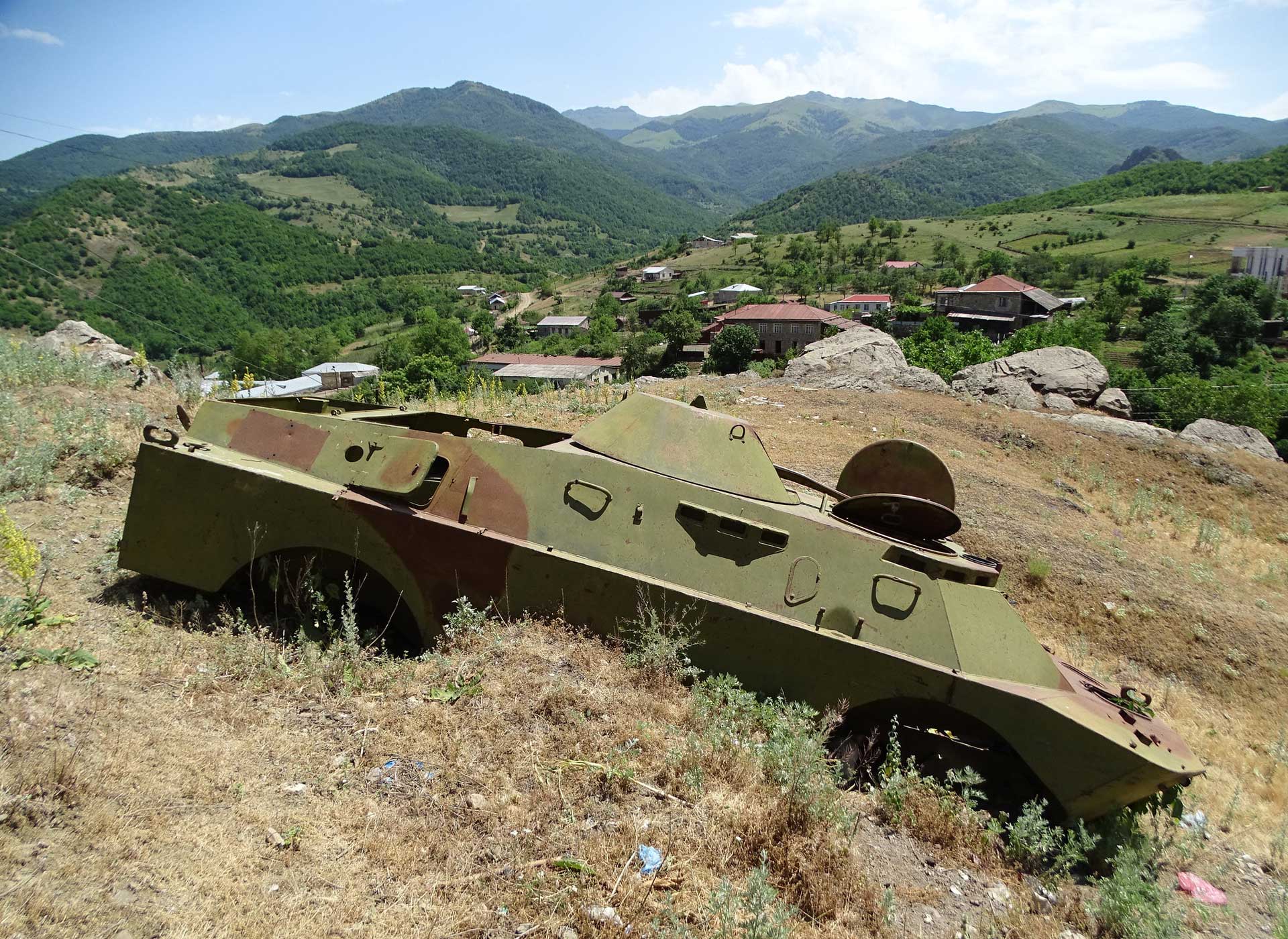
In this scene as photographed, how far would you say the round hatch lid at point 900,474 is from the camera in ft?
21.5

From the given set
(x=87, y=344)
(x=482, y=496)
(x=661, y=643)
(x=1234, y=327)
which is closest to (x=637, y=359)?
(x=87, y=344)

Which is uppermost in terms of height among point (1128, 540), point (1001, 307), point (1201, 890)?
point (1001, 307)

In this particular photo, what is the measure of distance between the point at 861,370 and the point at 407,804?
18375mm

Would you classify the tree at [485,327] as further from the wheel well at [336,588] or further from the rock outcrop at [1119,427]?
the wheel well at [336,588]

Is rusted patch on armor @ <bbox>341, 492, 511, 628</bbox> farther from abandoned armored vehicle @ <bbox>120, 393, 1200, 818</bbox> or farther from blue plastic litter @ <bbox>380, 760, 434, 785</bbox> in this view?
blue plastic litter @ <bbox>380, 760, 434, 785</bbox>

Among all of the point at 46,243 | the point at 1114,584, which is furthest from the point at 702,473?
the point at 46,243

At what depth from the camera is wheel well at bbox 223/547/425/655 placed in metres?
5.48

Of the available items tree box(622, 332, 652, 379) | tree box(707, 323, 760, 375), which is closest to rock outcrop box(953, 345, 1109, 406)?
tree box(707, 323, 760, 375)

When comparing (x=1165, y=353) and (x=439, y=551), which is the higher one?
(x=1165, y=353)

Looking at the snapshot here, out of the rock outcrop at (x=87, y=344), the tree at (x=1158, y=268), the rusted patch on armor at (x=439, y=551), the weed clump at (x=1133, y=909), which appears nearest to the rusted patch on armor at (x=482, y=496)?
the rusted patch on armor at (x=439, y=551)

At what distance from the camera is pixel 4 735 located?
334 centimetres

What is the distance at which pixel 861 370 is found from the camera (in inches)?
790

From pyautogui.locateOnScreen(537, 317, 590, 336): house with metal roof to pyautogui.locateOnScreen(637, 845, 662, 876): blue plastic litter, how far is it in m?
80.5

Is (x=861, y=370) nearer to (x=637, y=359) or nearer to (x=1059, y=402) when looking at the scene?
(x=1059, y=402)
